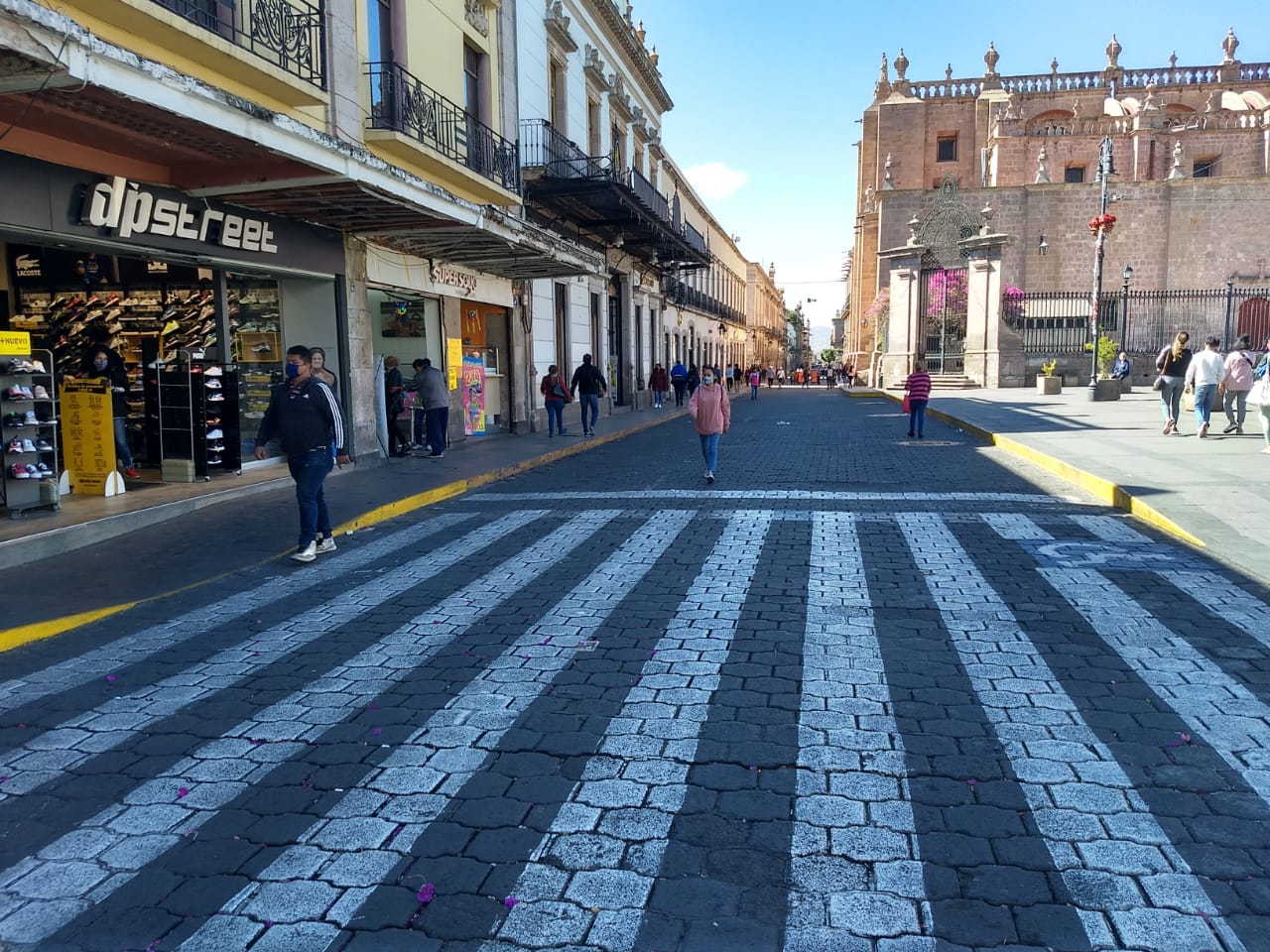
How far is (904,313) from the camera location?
34.0 metres

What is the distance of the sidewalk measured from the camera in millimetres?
7363

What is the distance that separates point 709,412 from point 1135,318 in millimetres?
37737

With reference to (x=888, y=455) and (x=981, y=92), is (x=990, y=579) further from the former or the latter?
(x=981, y=92)

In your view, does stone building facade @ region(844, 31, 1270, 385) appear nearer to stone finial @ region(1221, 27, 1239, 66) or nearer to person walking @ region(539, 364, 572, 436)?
stone finial @ region(1221, 27, 1239, 66)

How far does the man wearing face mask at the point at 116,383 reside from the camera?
10.2m

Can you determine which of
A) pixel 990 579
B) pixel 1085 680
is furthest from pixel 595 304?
pixel 1085 680

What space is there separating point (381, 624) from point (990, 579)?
14.0 ft

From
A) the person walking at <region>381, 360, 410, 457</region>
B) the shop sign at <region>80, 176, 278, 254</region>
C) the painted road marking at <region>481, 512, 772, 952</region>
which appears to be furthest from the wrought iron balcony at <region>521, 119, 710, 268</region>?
the painted road marking at <region>481, 512, 772, 952</region>

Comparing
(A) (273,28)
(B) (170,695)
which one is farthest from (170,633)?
(A) (273,28)

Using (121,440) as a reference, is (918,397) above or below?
above

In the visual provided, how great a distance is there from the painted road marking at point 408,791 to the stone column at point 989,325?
29840 mm

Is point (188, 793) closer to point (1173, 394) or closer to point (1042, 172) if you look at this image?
point (1173, 394)

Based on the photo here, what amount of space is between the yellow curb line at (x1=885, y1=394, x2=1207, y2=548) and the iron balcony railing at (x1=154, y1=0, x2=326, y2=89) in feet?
34.2

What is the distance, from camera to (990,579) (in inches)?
245
